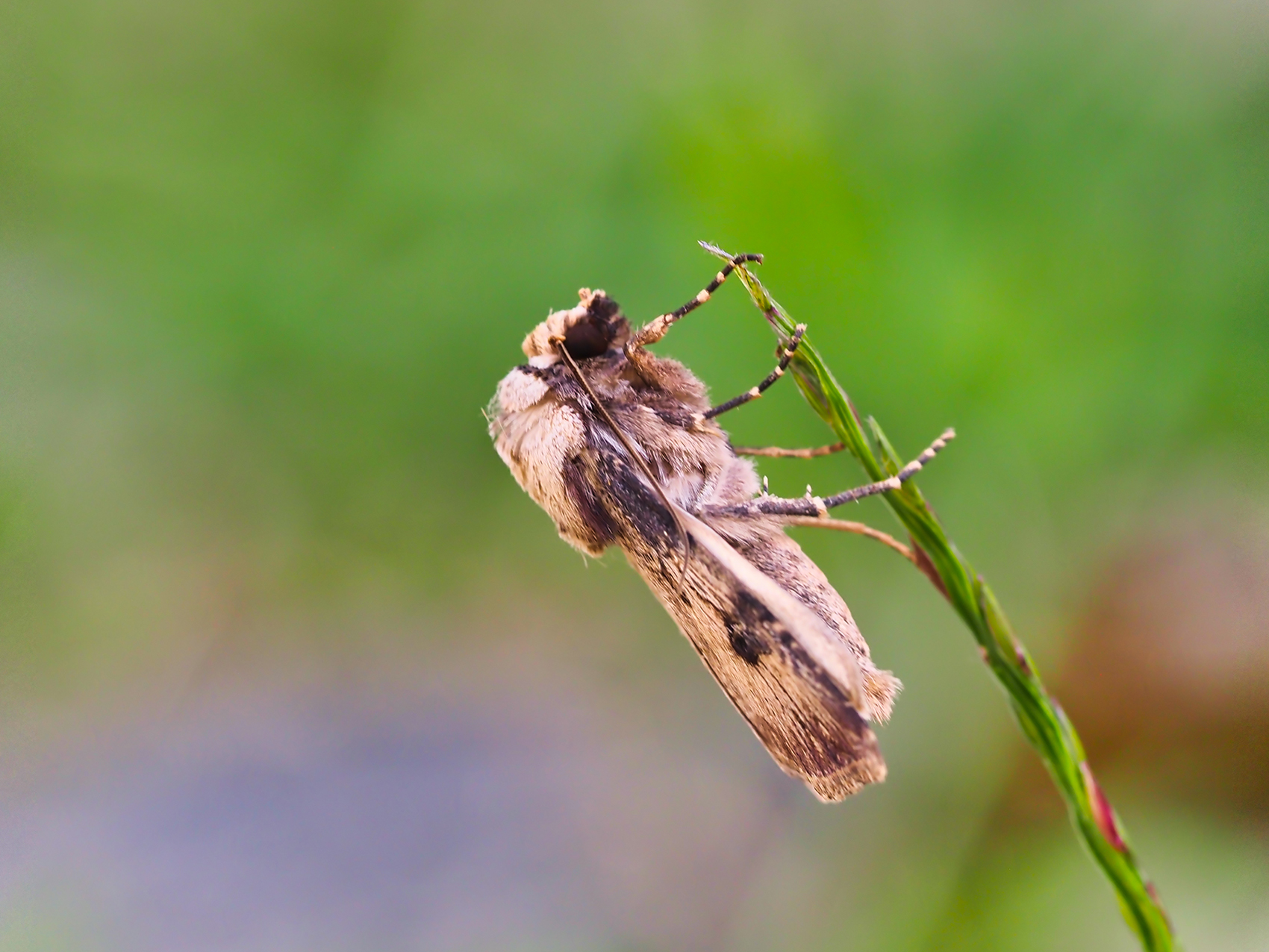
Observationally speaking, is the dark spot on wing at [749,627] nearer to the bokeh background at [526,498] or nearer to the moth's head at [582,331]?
the moth's head at [582,331]

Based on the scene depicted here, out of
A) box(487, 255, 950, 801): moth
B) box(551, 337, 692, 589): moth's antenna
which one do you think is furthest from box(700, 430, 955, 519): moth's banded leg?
box(551, 337, 692, 589): moth's antenna

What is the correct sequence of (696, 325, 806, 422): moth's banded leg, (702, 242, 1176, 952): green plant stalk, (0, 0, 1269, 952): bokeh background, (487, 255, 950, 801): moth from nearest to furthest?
(702, 242, 1176, 952): green plant stalk < (696, 325, 806, 422): moth's banded leg < (487, 255, 950, 801): moth < (0, 0, 1269, 952): bokeh background

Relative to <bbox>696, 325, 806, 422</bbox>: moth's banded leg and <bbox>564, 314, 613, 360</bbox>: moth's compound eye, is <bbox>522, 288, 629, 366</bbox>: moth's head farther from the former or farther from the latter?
<bbox>696, 325, 806, 422</bbox>: moth's banded leg

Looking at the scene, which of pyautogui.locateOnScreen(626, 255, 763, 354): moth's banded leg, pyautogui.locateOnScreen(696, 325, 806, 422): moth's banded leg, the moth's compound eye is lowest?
pyautogui.locateOnScreen(696, 325, 806, 422): moth's banded leg

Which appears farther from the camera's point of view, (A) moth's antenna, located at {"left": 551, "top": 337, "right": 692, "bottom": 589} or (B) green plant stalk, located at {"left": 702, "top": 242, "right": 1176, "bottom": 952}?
(A) moth's antenna, located at {"left": 551, "top": 337, "right": 692, "bottom": 589}

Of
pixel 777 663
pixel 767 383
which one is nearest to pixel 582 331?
pixel 767 383

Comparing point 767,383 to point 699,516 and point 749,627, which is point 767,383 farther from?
point 749,627

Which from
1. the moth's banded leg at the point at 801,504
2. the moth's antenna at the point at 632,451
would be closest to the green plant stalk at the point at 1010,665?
the moth's banded leg at the point at 801,504
